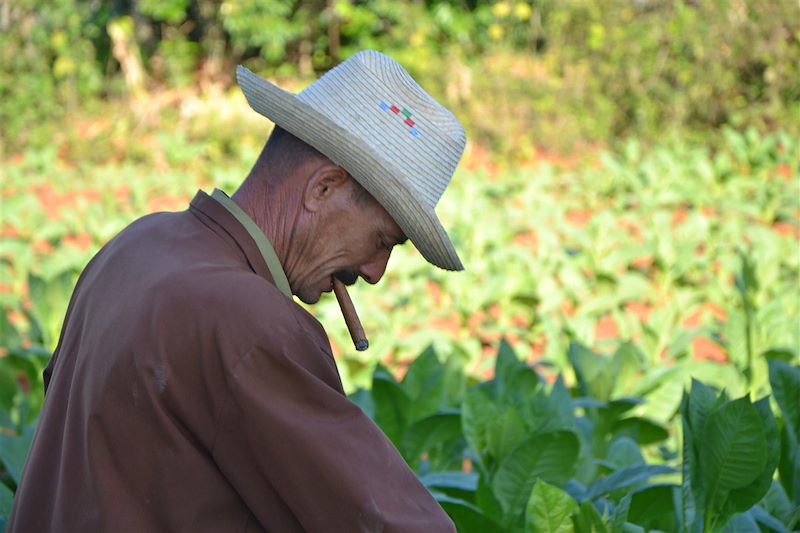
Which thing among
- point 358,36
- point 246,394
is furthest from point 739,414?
point 358,36

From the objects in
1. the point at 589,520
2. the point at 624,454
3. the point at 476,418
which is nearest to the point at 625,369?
the point at 624,454

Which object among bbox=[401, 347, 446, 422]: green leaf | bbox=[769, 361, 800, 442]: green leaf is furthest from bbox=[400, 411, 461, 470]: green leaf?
bbox=[769, 361, 800, 442]: green leaf

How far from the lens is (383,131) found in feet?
6.15

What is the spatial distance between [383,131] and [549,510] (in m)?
0.91

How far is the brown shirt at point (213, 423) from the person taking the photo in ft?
5.08

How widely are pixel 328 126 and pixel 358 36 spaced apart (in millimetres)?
15316

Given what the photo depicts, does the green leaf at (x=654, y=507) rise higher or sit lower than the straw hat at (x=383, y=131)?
lower

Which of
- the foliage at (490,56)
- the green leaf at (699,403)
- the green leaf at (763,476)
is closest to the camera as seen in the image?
the green leaf at (763,476)

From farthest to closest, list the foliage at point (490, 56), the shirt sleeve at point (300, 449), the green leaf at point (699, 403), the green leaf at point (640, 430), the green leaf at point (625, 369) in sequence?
the foliage at point (490, 56), the green leaf at point (625, 369), the green leaf at point (640, 430), the green leaf at point (699, 403), the shirt sleeve at point (300, 449)

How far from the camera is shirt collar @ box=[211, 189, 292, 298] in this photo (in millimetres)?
1795

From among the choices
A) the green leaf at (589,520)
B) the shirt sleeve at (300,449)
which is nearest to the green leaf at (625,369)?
the green leaf at (589,520)

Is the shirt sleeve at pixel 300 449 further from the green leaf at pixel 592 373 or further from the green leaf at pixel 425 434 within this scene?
the green leaf at pixel 592 373

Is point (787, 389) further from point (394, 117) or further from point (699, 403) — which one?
point (394, 117)

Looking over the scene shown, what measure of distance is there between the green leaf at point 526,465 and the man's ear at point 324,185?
1.02m
